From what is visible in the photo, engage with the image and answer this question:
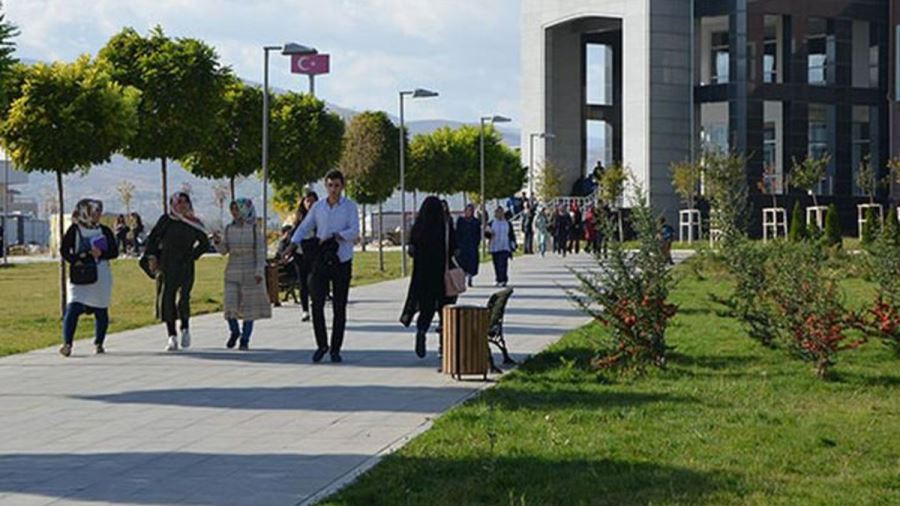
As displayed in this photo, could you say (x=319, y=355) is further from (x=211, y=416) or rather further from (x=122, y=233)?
(x=122, y=233)

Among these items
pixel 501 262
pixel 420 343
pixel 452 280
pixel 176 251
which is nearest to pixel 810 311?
pixel 452 280

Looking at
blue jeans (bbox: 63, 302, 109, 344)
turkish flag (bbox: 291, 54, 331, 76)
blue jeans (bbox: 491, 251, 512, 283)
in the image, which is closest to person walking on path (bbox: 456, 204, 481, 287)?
blue jeans (bbox: 491, 251, 512, 283)

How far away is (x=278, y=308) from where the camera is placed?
26.1 metres

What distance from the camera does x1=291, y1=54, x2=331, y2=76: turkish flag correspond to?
6469 cm

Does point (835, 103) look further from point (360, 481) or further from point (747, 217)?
point (360, 481)

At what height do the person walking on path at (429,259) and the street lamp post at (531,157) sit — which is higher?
the street lamp post at (531,157)

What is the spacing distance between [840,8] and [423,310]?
58.0 metres

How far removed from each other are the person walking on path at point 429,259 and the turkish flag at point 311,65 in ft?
153

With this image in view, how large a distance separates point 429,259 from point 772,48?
60.0 metres

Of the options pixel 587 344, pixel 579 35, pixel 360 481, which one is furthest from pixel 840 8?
pixel 360 481

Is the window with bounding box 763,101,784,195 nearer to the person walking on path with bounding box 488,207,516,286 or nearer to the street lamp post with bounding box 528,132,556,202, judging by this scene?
the street lamp post with bounding box 528,132,556,202

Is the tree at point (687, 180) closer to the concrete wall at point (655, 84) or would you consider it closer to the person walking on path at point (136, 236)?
the concrete wall at point (655, 84)

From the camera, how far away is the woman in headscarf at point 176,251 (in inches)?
700

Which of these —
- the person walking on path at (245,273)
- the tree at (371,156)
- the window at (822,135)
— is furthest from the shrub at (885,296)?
the window at (822,135)
